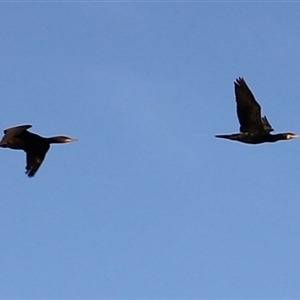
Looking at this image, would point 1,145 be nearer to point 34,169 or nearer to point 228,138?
point 34,169

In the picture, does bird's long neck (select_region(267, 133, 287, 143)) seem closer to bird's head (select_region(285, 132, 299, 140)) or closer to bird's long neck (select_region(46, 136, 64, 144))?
bird's head (select_region(285, 132, 299, 140))

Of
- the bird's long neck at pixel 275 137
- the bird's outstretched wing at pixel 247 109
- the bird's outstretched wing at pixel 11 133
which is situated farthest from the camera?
the bird's long neck at pixel 275 137

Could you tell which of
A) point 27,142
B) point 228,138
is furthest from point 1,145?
point 228,138

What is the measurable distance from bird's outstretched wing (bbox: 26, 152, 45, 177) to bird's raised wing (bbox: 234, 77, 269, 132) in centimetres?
670

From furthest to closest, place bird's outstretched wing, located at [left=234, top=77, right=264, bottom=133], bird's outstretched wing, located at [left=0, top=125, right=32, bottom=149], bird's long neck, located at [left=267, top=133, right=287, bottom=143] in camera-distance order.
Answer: bird's long neck, located at [left=267, top=133, right=287, bottom=143], bird's outstretched wing, located at [left=234, top=77, right=264, bottom=133], bird's outstretched wing, located at [left=0, top=125, right=32, bottom=149]

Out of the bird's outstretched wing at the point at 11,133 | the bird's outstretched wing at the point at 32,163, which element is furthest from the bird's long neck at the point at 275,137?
the bird's outstretched wing at the point at 11,133

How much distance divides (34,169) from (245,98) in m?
7.36

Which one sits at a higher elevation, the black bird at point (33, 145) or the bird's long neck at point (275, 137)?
the bird's long neck at point (275, 137)

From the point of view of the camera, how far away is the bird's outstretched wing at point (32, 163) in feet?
150

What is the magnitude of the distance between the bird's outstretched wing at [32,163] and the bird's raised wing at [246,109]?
670cm

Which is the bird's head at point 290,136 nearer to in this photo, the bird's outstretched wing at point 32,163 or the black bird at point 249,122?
the black bird at point 249,122

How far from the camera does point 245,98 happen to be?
44.4 m

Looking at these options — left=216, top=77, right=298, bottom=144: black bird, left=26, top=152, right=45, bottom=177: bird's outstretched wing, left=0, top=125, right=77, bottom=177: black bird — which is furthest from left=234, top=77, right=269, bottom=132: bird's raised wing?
left=26, top=152, right=45, bottom=177: bird's outstretched wing

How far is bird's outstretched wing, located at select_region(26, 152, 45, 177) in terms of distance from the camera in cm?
4569
